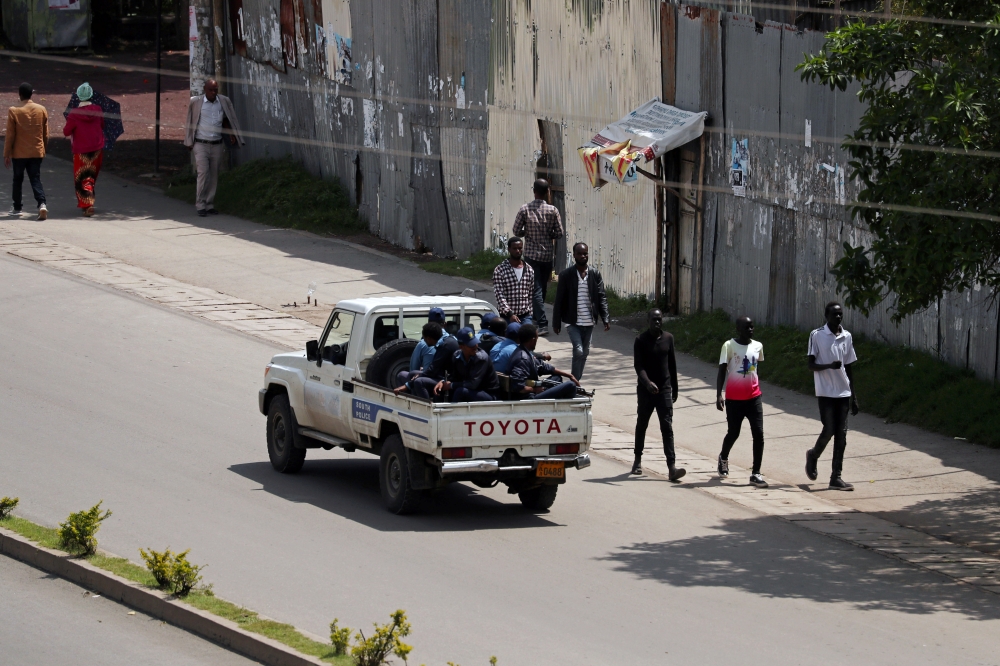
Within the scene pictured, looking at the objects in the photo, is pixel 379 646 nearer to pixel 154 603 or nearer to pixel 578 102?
pixel 154 603

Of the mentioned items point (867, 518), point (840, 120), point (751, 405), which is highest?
point (840, 120)

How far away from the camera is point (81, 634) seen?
26.2 feet

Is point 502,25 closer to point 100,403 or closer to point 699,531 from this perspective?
point 100,403

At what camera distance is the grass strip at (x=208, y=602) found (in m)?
7.48

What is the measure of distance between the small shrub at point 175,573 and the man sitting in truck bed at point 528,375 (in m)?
Result: 3.36

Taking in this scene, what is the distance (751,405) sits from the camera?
12.3 meters

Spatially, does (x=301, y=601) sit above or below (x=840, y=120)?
below

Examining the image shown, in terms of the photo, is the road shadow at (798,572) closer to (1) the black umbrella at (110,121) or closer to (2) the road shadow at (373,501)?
(2) the road shadow at (373,501)

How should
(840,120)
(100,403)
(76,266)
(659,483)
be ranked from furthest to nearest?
(76,266) < (840,120) < (100,403) < (659,483)

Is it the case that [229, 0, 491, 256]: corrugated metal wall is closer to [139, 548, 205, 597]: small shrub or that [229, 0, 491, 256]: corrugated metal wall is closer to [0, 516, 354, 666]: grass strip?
[0, 516, 354, 666]: grass strip

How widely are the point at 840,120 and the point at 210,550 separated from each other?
863 cm

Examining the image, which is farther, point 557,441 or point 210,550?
point 557,441

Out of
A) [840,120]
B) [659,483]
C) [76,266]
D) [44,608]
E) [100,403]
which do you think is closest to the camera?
[44,608]

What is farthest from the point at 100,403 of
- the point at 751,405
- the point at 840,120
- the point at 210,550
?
the point at 840,120
